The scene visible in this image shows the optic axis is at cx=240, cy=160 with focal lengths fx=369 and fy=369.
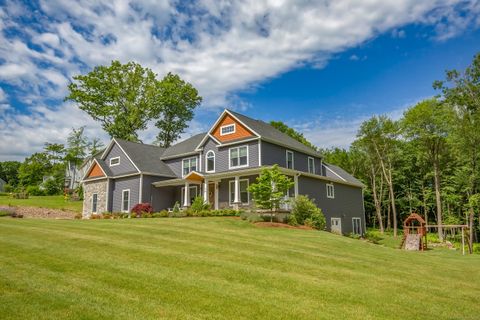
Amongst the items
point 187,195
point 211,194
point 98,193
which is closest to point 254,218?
point 211,194

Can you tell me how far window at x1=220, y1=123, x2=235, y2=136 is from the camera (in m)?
28.9

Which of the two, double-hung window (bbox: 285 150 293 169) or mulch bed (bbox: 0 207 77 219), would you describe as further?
double-hung window (bbox: 285 150 293 169)

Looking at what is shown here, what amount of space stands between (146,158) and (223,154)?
8.40m

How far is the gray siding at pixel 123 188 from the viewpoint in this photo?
30812 millimetres

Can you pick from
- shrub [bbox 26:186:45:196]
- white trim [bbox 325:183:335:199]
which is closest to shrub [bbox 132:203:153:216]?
white trim [bbox 325:183:335:199]

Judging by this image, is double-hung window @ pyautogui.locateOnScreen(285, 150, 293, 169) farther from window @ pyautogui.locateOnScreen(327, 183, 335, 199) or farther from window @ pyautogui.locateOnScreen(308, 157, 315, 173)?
window @ pyautogui.locateOnScreen(327, 183, 335, 199)

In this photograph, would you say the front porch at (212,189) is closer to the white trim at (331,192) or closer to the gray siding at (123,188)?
the gray siding at (123,188)

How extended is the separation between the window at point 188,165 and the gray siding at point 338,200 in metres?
9.73

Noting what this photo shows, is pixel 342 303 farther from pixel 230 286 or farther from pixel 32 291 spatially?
pixel 32 291

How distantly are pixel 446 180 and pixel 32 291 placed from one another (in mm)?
43764

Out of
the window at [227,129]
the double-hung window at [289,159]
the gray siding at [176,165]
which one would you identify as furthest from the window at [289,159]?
the gray siding at [176,165]

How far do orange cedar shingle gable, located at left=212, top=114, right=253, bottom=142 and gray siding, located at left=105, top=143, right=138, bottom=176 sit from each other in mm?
7645

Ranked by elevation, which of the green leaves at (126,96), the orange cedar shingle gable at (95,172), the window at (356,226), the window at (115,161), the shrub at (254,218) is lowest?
the window at (356,226)

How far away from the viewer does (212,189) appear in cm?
2936
